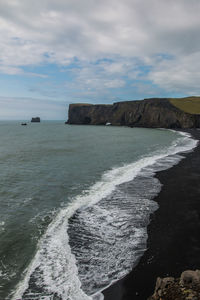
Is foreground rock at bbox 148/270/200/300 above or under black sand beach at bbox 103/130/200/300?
above

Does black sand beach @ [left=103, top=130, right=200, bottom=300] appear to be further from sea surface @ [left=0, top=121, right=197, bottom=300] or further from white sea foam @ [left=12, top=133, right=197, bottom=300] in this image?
white sea foam @ [left=12, top=133, right=197, bottom=300]

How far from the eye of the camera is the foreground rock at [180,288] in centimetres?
628

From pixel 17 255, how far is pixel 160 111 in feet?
491

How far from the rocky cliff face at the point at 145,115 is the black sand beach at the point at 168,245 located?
124m

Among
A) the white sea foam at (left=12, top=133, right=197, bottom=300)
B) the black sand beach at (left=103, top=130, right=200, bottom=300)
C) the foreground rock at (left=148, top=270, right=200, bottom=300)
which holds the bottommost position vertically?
the white sea foam at (left=12, top=133, right=197, bottom=300)

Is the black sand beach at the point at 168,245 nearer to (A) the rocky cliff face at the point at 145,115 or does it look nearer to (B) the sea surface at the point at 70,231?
(B) the sea surface at the point at 70,231

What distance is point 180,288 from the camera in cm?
662

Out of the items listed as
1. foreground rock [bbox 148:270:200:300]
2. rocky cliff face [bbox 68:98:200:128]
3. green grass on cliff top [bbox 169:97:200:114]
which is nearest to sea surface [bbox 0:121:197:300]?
foreground rock [bbox 148:270:200:300]

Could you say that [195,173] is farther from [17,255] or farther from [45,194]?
[17,255]

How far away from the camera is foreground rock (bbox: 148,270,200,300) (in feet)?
20.6

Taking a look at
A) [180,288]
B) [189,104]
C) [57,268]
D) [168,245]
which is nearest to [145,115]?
[189,104]

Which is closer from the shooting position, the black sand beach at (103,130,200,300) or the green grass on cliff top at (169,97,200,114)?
the black sand beach at (103,130,200,300)

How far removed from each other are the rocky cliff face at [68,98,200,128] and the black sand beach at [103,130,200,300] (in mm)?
123630

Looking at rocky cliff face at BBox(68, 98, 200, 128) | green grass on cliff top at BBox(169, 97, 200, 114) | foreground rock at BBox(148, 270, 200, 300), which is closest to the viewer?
foreground rock at BBox(148, 270, 200, 300)
